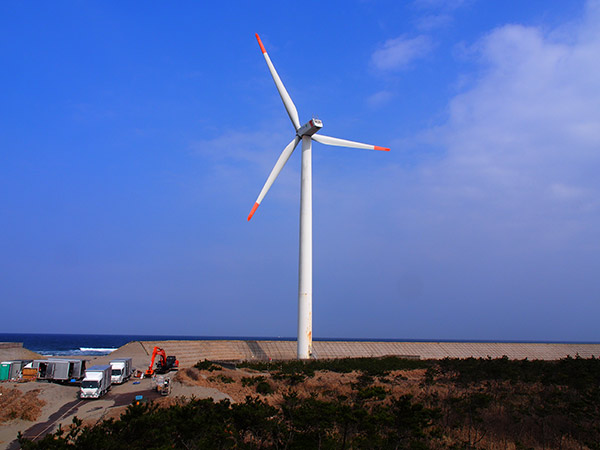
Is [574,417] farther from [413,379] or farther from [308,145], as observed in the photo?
[308,145]

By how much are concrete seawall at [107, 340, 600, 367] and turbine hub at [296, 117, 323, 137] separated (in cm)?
2455

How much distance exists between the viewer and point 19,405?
87.7ft

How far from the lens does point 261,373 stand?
36156 mm

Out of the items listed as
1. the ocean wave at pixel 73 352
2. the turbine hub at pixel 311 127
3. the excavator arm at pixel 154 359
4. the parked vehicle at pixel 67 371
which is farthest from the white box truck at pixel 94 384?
the ocean wave at pixel 73 352

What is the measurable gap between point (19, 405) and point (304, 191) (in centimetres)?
2833

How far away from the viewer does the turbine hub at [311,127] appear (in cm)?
4344

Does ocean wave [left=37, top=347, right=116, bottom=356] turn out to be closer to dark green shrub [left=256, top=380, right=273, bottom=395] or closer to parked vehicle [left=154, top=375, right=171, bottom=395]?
parked vehicle [left=154, top=375, right=171, bottom=395]

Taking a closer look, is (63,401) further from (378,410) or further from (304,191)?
(304,191)

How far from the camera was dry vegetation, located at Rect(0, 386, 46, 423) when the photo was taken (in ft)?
84.0

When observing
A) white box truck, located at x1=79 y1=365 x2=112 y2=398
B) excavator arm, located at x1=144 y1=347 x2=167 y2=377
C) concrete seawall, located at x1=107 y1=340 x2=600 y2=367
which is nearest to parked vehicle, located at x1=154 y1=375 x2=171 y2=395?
white box truck, located at x1=79 y1=365 x2=112 y2=398

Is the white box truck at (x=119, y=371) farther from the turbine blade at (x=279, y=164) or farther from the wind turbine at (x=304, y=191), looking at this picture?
the turbine blade at (x=279, y=164)

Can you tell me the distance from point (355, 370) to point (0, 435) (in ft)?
78.8

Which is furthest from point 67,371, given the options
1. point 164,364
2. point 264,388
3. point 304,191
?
point 304,191

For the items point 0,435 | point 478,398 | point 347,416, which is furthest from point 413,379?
point 0,435
